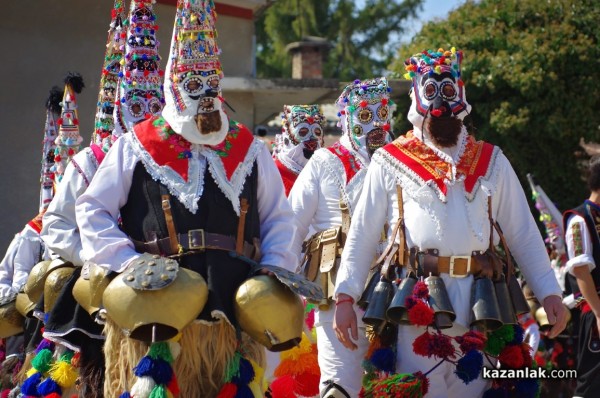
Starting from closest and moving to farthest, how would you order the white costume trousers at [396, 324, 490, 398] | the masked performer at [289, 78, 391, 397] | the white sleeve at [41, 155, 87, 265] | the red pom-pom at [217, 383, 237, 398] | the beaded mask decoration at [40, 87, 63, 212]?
the red pom-pom at [217, 383, 237, 398]
the white costume trousers at [396, 324, 490, 398]
the white sleeve at [41, 155, 87, 265]
the masked performer at [289, 78, 391, 397]
the beaded mask decoration at [40, 87, 63, 212]

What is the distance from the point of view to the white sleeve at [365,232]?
646 centimetres

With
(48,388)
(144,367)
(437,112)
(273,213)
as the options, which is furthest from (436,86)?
(48,388)

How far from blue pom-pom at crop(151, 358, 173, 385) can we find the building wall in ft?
38.1

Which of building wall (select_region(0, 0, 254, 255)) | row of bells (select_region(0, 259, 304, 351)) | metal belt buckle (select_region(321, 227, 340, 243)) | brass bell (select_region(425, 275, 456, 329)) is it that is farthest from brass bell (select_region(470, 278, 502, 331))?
building wall (select_region(0, 0, 254, 255))

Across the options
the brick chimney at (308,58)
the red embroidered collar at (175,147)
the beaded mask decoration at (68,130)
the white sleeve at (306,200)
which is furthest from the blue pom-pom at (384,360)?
the brick chimney at (308,58)

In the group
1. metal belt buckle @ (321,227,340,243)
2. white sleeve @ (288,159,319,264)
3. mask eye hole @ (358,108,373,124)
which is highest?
mask eye hole @ (358,108,373,124)

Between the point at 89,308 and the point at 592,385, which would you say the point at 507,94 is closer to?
the point at 592,385

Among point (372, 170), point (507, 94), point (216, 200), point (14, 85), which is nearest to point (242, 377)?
point (216, 200)

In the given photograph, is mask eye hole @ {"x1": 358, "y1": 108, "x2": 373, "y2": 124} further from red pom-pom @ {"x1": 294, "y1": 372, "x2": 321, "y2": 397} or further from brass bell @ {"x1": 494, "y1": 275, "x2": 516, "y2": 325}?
brass bell @ {"x1": 494, "y1": 275, "x2": 516, "y2": 325}

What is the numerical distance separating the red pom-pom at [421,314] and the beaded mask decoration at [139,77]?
228 centimetres

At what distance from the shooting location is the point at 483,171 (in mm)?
6414

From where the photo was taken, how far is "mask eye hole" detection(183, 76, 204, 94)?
600cm

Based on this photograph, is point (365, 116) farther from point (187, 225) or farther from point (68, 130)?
point (187, 225)

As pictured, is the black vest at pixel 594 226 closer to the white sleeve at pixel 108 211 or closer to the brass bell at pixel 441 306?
the brass bell at pixel 441 306
